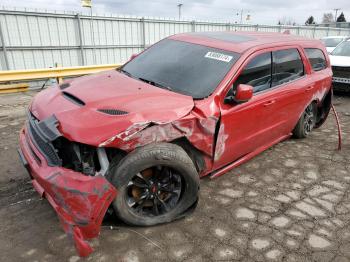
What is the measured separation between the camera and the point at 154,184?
2.97 meters

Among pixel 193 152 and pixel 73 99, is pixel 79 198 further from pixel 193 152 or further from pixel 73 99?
pixel 193 152

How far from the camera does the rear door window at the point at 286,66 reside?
4.10 metres

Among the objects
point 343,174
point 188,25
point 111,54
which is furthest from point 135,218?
point 188,25

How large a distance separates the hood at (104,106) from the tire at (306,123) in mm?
2792

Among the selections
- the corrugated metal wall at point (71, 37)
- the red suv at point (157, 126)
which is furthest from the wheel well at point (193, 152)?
the corrugated metal wall at point (71, 37)

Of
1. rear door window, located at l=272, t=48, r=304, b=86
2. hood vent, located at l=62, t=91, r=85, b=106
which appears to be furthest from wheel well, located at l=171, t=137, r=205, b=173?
rear door window, located at l=272, t=48, r=304, b=86

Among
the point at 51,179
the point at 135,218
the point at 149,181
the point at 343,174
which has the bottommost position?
the point at 343,174

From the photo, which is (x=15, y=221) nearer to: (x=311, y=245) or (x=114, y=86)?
(x=114, y=86)

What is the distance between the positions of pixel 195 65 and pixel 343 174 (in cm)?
262

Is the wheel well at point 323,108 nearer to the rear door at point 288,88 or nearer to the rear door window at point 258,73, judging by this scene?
the rear door at point 288,88

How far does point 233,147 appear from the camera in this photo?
3631mm

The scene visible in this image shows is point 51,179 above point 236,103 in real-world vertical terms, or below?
below

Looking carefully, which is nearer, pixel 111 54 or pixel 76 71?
pixel 76 71

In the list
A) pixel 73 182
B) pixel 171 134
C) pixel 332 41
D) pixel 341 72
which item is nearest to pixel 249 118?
pixel 171 134
